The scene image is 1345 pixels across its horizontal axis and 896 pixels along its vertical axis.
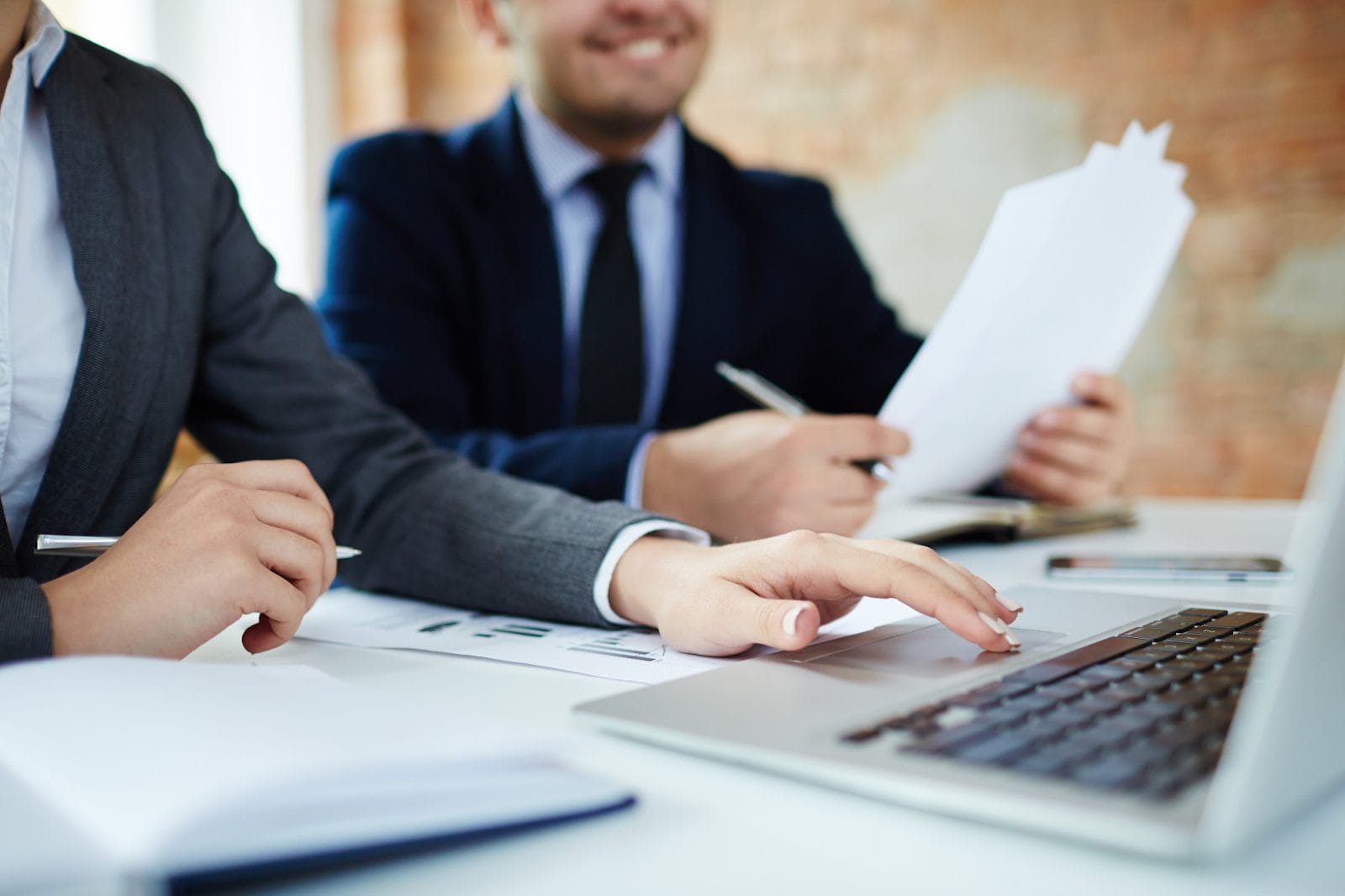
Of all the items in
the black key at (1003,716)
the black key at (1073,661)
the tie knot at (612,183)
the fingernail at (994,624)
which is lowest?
the black key at (1003,716)

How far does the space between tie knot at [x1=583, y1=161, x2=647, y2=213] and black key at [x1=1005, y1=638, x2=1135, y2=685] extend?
3.50 feet

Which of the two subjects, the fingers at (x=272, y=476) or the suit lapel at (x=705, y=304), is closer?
the fingers at (x=272, y=476)

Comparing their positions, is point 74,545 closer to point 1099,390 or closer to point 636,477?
point 636,477

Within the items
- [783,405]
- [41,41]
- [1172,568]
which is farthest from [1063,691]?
[41,41]

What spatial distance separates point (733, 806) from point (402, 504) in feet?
1.59

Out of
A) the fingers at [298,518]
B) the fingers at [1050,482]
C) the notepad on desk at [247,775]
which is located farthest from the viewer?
the fingers at [1050,482]

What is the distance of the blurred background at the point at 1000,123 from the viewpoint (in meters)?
2.85

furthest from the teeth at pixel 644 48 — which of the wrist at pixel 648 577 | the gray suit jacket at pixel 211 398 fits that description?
the wrist at pixel 648 577

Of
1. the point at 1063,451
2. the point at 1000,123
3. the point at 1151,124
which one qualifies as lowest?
the point at 1063,451

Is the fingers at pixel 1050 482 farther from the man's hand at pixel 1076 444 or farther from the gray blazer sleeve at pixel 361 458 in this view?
the gray blazer sleeve at pixel 361 458

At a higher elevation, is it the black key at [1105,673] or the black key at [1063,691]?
the black key at [1105,673]

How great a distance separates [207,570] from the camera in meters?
0.59

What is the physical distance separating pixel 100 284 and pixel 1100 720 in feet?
2.06

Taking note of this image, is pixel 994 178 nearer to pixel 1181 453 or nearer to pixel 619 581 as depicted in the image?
pixel 1181 453
